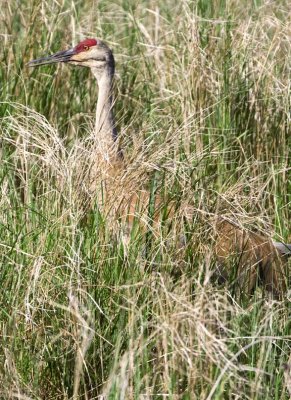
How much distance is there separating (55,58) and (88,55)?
0.15m

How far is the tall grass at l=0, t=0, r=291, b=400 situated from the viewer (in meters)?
3.30

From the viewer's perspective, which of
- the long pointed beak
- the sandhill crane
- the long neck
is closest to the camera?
the sandhill crane

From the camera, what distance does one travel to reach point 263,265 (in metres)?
4.41

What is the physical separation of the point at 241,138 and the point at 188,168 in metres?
1.04

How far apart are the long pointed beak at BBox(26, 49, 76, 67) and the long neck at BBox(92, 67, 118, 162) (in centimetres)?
12

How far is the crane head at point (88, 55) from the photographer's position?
5.39 m

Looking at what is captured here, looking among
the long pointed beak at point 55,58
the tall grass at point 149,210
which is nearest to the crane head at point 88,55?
the long pointed beak at point 55,58

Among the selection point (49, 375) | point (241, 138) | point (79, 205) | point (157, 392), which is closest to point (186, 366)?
point (157, 392)

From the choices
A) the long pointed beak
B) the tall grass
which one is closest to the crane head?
the long pointed beak

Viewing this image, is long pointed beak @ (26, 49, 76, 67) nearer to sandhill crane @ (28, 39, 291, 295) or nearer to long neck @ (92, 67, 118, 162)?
long neck @ (92, 67, 118, 162)

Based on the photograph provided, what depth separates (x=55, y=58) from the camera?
5352mm

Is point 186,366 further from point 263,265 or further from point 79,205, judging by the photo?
point 263,265

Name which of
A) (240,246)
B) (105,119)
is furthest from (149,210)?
(105,119)

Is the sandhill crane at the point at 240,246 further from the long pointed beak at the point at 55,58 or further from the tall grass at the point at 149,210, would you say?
the long pointed beak at the point at 55,58
